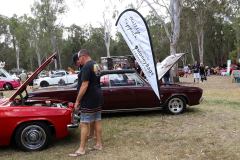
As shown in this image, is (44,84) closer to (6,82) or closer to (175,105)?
(6,82)

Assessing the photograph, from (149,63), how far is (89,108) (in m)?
2.06

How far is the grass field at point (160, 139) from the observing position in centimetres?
376

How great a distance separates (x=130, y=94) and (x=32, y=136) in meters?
2.96

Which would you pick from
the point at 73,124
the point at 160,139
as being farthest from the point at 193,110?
the point at 73,124

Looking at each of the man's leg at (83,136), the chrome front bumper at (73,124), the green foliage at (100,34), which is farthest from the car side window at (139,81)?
the green foliage at (100,34)

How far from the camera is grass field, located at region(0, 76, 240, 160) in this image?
3.76 metres

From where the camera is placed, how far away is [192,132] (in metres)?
4.86

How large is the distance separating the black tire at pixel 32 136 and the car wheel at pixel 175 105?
3644 millimetres

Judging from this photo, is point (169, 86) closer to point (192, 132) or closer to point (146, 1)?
point (192, 132)

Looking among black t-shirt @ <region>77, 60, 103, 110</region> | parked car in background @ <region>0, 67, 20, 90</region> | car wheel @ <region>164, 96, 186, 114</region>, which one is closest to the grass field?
car wheel @ <region>164, 96, 186, 114</region>

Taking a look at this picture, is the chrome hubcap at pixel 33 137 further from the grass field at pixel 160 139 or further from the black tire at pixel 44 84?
the black tire at pixel 44 84

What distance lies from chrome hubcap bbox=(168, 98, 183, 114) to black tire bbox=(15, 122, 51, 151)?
375 cm

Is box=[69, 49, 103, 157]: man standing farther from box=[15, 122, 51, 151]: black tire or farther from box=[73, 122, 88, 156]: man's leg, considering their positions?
box=[15, 122, 51, 151]: black tire

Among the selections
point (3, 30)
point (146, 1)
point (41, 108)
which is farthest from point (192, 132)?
point (3, 30)
